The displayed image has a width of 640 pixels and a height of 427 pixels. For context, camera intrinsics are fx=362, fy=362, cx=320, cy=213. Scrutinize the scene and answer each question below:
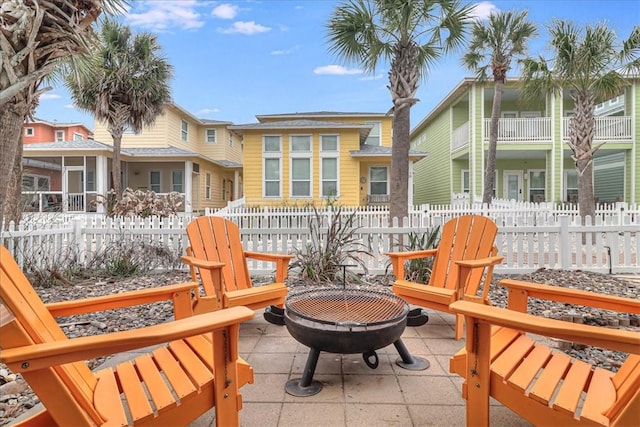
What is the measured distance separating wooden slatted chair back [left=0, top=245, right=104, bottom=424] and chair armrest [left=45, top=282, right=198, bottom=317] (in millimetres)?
249

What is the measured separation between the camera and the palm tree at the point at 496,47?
10.8 meters

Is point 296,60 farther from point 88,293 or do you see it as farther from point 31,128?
point 31,128

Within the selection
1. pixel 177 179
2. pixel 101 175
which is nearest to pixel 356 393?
pixel 101 175

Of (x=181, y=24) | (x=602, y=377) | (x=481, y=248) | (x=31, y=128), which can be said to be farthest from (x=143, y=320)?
(x=31, y=128)

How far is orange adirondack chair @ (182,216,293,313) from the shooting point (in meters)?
2.85

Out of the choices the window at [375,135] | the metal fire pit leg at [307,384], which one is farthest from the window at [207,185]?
the metal fire pit leg at [307,384]

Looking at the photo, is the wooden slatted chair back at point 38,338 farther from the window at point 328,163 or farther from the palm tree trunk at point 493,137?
the window at point 328,163

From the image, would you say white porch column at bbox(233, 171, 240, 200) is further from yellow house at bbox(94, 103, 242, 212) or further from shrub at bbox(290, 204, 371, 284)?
shrub at bbox(290, 204, 371, 284)

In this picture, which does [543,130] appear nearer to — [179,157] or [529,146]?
[529,146]

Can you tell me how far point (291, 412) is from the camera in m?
1.95

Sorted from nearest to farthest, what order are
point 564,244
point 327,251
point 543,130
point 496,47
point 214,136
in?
1. point 327,251
2. point 564,244
3. point 496,47
4. point 543,130
5. point 214,136

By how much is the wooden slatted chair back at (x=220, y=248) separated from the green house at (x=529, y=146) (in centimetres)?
1234

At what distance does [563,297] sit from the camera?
204 cm

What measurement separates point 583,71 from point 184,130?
16.6 m
